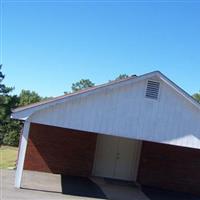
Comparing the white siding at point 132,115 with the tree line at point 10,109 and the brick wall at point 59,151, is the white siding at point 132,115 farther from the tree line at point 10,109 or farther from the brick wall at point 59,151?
the tree line at point 10,109

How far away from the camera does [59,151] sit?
843 inches

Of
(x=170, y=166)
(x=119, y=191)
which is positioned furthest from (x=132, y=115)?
(x=170, y=166)

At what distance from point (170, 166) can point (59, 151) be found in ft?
17.5

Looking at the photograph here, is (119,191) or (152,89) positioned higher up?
(152,89)

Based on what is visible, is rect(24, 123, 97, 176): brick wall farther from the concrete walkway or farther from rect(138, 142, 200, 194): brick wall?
rect(138, 142, 200, 194): brick wall

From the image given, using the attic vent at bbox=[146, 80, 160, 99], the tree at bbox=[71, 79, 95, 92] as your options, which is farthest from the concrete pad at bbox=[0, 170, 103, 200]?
the tree at bbox=[71, 79, 95, 92]

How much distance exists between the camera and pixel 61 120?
51.5 feet

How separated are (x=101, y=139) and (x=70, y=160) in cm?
181

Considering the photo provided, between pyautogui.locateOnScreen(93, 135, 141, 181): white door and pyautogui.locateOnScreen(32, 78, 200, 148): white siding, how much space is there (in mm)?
5749

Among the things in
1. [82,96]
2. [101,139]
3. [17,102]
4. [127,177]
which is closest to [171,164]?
[127,177]

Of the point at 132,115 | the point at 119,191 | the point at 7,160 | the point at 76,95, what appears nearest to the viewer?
the point at 76,95

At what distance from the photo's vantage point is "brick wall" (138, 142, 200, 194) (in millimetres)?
21766

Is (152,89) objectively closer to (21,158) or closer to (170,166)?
(21,158)

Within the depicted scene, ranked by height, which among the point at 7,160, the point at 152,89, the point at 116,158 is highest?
the point at 152,89
